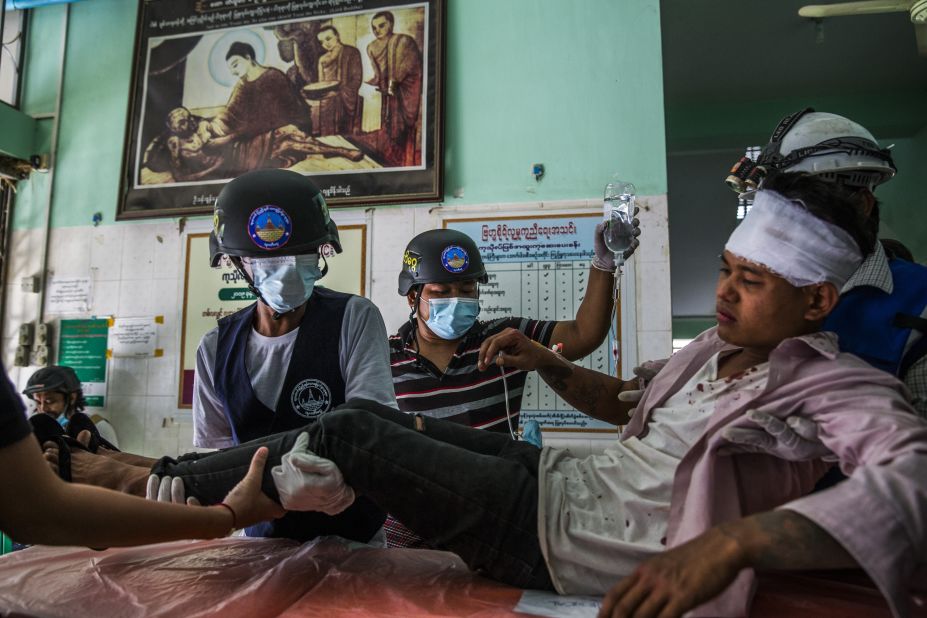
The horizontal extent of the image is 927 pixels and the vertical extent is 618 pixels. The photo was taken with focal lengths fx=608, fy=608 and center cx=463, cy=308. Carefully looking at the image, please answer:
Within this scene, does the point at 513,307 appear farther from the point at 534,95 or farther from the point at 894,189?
the point at 894,189

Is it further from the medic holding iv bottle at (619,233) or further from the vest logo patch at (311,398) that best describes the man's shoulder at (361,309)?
the medic holding iv bottle at (619,233)

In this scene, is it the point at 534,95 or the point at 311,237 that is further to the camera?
the point at 534,95

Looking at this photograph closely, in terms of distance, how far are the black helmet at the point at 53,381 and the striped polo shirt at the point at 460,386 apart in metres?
1.95

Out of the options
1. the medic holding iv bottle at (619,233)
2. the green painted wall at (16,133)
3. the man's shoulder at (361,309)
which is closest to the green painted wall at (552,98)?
the medic holding iv bottle at (619,233)

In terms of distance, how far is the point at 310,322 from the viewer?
5.85ft

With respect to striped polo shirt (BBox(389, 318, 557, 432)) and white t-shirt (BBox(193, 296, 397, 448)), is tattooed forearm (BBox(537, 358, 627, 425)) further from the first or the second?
white t-shirt (BBox(193, 296, 397, 448))

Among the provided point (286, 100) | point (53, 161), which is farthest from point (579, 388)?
point (53, 161)

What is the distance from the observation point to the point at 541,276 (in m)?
2.91

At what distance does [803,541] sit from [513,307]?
6.86 ft

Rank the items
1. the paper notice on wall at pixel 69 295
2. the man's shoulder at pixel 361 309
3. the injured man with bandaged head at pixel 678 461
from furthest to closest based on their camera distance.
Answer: the paper notice on wall at pixel 69 295 < the man's shoulder at pixel 361 309 < the injured man with bandaged head at pixel 678 461

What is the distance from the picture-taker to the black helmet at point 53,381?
10.2 ft

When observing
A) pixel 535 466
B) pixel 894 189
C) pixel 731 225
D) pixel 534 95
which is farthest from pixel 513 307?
pixel 731 225

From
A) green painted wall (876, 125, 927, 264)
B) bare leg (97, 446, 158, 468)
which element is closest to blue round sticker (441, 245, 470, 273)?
bare leg (97, 446, 158, 468)

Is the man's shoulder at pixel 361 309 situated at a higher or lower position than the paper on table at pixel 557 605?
higher
